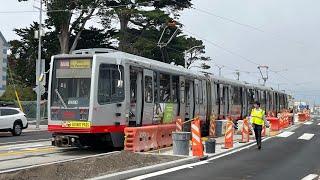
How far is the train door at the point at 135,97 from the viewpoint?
784 inches

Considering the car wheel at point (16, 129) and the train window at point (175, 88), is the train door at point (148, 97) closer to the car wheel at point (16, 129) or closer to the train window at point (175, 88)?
the train window at point (175, 88)

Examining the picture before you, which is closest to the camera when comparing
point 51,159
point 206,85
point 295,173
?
point 295,173

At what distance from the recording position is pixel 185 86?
26.3 m

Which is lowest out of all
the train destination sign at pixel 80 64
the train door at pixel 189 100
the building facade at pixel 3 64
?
the train door at pixel 189 100

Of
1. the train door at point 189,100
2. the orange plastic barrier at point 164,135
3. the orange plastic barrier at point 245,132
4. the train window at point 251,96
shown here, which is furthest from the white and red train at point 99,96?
the train window at point 251,96

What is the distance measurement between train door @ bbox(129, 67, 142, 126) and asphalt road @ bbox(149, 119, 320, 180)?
151 inches

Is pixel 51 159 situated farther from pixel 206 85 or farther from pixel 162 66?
pixel 206 85

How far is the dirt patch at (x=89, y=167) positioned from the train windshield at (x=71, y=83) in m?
3.51

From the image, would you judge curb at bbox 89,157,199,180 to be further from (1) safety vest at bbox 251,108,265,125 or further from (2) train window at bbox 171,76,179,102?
(2) train window at bbox 171,76,179,102

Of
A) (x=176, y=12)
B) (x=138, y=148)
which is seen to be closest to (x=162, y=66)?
(x=138, y=148)

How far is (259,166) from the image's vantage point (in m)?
15.3

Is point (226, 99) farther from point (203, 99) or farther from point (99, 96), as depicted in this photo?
point (99, 96)

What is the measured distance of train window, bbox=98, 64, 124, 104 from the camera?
18641 mm

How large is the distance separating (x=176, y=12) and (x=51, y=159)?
4768 cm
